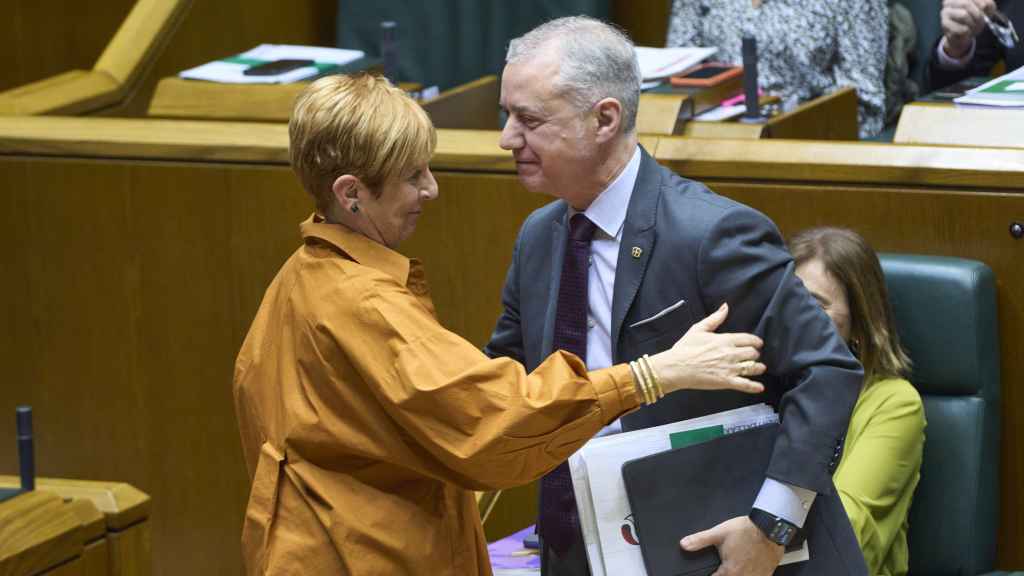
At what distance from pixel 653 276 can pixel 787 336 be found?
0.17 metres

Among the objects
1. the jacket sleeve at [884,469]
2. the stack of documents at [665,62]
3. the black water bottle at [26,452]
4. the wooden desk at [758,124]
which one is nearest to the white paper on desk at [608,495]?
the jacket sleeve at [884,469]

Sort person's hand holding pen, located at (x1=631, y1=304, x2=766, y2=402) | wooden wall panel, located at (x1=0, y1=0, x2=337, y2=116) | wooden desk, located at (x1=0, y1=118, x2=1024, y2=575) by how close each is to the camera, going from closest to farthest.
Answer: person's hand holding pen, located at (x1=631, y1=304, x2=766, y2=402)
wooden desk, located at (x1=0, y1=118, x2=1024, y2=575)
wooden wall panel, located at (x1=0, y1=0, x2=337, y2=116)

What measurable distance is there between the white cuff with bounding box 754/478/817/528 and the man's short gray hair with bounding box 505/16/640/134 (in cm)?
Answer: 46

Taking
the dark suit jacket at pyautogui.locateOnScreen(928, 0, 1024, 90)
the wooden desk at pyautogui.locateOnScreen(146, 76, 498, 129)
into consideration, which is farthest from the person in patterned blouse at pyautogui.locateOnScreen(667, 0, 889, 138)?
the wooden desk at pyautogui.locateOnScreen(146, 76, 498, 129)

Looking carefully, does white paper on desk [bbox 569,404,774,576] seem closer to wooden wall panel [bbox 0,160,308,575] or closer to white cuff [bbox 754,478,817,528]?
white cuff [bbox 754,478,817,528]

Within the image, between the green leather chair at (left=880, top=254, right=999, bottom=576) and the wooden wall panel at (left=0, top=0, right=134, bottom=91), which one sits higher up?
the wooden wall panel at (left=0, top=0, right=134, bottom=91)

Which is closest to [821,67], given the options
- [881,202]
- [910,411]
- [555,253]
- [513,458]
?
[881,202]

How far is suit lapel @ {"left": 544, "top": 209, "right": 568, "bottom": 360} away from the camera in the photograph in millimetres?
1950

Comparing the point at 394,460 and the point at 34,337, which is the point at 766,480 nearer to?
the point at 394,460

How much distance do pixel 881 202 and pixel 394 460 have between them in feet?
3.27

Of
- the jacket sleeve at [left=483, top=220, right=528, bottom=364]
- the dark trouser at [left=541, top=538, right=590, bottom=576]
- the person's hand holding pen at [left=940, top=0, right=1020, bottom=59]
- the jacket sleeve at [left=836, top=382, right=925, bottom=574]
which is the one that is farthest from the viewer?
the person's hand holding pen at [left=940, top=0, right=1020, bottom=59]

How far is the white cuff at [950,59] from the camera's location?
3.44 m

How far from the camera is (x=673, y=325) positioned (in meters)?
1.86

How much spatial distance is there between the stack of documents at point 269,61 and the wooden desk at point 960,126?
1392mm
